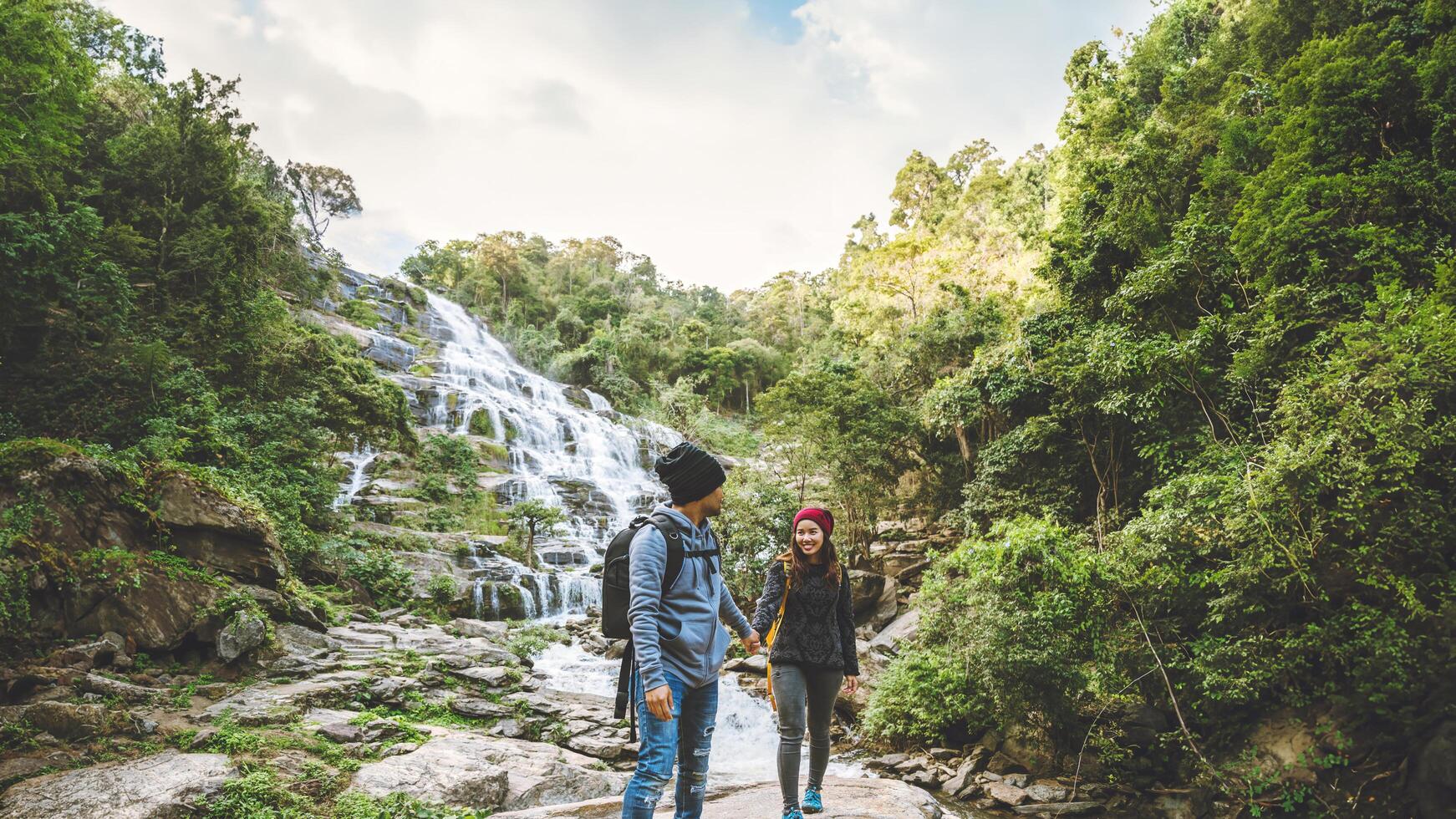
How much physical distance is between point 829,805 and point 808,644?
1354mm

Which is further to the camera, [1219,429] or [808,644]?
[1219,429]

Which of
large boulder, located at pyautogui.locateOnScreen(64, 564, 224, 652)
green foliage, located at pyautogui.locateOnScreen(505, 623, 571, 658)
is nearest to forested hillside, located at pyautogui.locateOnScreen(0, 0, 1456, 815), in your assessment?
large boulder, located at pyautogui.locateOnScreen(64, 564, 224, 652)

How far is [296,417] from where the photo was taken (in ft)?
38.6

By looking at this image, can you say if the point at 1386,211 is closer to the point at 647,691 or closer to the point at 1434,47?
the point at 1434,47

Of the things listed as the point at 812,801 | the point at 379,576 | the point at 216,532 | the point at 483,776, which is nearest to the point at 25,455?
the point at 216,532

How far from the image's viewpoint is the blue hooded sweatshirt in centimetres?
219

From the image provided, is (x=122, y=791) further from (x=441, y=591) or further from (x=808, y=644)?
(x=441, y=591)

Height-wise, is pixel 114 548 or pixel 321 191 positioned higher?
pixel 321 191

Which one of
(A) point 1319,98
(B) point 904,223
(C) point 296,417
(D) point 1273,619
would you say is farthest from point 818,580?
(B) point 904,223

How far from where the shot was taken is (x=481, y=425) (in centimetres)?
2181

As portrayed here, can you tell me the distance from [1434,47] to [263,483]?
16.7 metres

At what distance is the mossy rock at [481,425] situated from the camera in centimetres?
2166

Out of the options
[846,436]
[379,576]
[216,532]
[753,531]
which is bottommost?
[379,576]

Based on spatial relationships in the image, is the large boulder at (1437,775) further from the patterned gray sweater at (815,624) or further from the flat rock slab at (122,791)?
the flat rock slab at (122,791)
